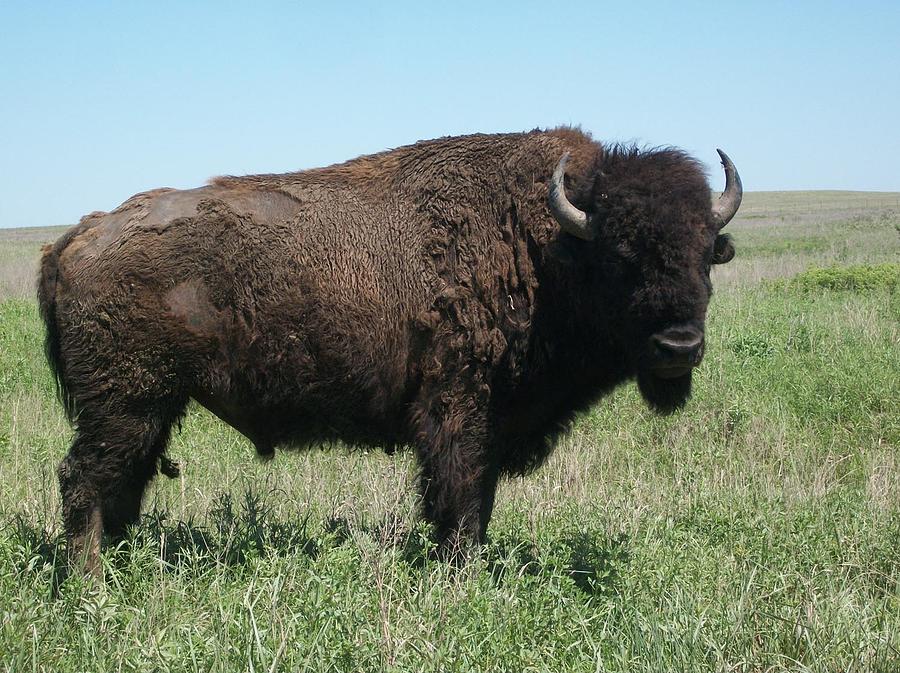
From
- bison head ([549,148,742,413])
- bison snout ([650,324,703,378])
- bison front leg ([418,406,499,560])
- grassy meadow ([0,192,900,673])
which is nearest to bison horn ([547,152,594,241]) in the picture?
bison head ([549,148,742,413])

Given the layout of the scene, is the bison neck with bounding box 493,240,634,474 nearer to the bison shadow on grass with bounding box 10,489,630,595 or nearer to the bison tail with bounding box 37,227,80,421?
the bison shadow on grass with bounding box 10,489,630,595

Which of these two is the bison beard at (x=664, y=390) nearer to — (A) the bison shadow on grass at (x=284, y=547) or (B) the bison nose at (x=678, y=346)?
(B) the bison nose at (x=678, y=346)

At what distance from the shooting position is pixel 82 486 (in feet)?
15.6

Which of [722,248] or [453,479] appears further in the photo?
[722,248]

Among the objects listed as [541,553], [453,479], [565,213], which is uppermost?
[565,213]

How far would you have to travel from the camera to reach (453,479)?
4.84 m

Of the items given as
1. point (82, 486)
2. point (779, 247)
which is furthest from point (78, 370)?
point (779, 247)

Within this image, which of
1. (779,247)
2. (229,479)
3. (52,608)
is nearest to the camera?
(52,608)

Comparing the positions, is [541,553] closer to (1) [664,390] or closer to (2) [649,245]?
(1) [664,390]

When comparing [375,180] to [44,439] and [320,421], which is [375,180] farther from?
[44,439]

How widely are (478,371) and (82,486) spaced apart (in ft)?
7.78

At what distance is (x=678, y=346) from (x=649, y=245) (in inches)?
24.3

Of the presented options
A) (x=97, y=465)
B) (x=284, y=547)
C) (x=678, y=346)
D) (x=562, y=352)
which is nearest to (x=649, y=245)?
(x=678, y=346)

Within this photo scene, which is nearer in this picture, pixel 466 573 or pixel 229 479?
pixel 466 573
